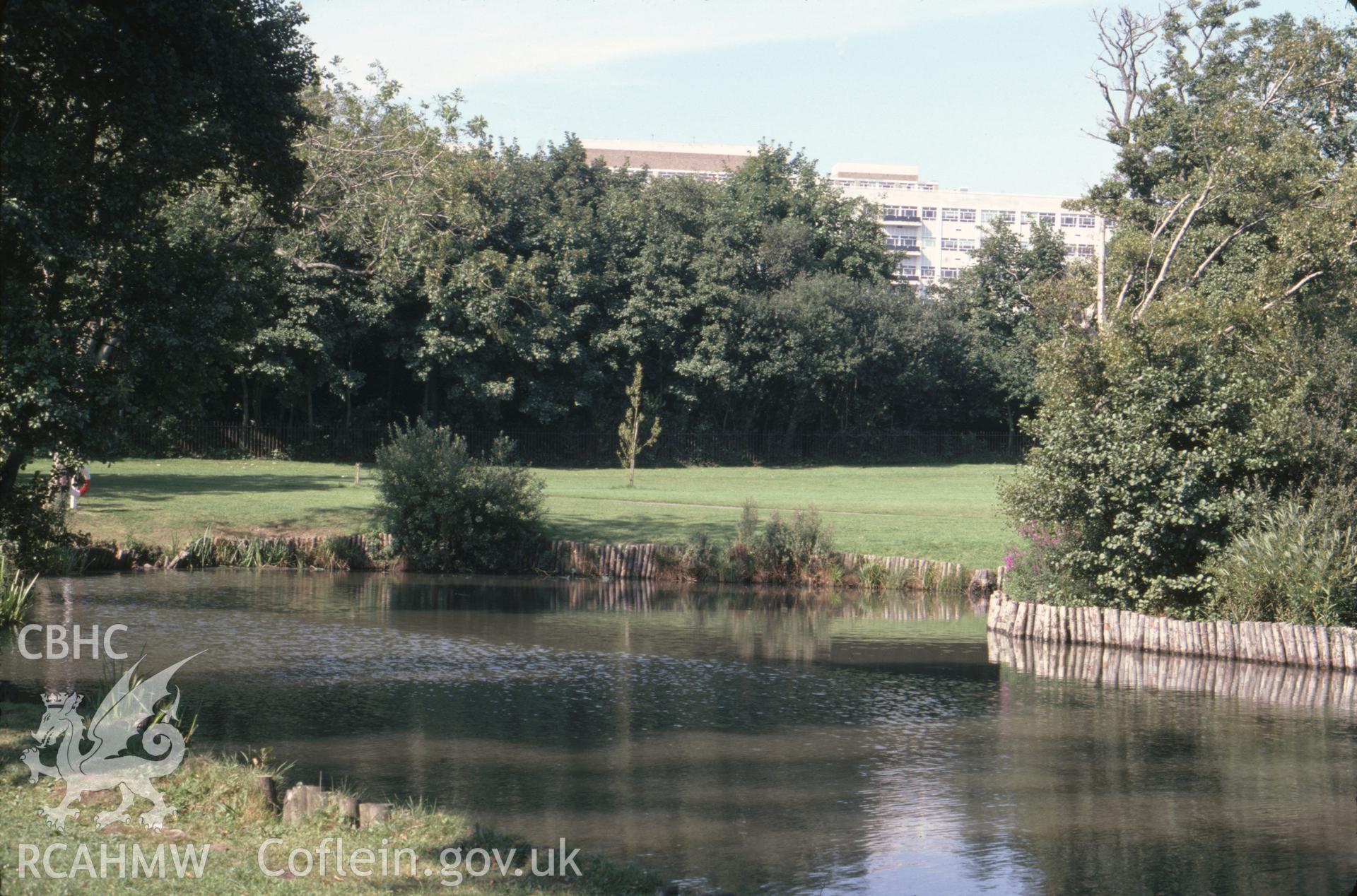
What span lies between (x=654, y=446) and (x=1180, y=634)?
151 feet

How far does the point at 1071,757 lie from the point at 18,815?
10.5 meters

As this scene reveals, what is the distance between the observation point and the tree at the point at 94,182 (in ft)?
45.4

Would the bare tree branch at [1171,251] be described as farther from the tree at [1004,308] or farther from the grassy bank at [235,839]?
the tree at [1004,308]

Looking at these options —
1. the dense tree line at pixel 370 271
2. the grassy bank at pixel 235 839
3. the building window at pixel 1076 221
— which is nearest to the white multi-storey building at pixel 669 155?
the building window at pixel 1076 221

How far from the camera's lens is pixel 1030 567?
23219 millimetres

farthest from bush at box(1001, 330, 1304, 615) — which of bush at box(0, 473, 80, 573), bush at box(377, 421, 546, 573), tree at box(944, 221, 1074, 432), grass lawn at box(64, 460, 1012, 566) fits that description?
tree at box(944, 221, 1074, 432)

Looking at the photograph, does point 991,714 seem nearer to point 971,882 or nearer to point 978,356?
point 971,882

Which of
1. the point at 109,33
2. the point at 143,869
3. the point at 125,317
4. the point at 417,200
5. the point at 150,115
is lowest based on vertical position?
the point at 143,869

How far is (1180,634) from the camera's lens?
19625mm

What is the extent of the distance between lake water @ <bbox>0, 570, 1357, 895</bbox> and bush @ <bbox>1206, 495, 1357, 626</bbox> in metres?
1.30

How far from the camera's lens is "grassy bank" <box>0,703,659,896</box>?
732 centimetres

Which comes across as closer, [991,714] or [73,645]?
[991,714]

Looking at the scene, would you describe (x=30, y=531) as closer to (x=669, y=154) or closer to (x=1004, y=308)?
(x=1004, y=308)

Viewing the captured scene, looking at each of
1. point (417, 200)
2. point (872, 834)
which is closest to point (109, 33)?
point (872, 834)
